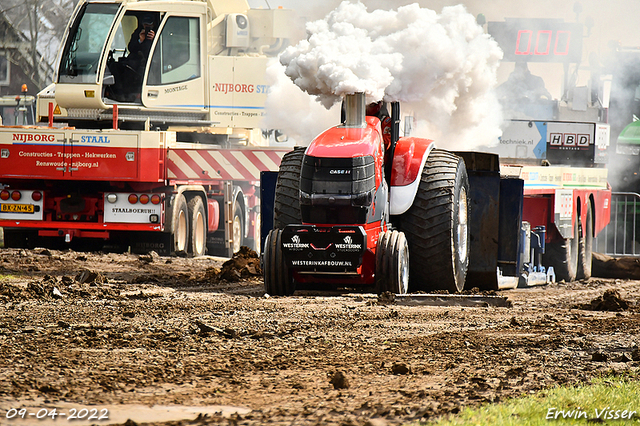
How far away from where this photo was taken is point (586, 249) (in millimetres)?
14844

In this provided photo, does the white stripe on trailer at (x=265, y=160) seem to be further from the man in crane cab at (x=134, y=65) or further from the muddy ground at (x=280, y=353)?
the muddy ground at (x=280, y=353)

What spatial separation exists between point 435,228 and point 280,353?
Answer: 371cm

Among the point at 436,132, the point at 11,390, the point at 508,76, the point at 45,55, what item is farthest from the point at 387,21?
the point at 45,55

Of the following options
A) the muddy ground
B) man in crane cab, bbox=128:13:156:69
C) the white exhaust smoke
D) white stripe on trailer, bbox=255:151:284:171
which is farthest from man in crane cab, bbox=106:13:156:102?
the muddy ground

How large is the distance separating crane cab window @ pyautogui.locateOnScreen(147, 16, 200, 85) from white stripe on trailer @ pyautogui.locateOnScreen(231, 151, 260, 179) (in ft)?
6.39

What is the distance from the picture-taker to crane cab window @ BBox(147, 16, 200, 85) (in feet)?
50.7

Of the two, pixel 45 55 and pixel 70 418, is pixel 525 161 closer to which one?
pixel 70 418

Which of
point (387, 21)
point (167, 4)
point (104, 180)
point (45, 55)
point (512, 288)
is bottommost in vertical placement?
point (512, 288)

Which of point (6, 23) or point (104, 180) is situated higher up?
point (6, 23)

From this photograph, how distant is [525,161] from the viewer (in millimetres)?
15969

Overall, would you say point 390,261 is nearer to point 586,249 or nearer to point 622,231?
point 586,249

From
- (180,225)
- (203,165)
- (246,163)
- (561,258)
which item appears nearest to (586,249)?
(561,258)

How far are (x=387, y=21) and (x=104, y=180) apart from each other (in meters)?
5.67

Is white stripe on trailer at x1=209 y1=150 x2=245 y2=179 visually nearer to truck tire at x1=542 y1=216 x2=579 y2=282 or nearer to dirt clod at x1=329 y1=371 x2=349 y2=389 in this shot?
truck tire at x1=542 y1=216 x2=579 y2=282
